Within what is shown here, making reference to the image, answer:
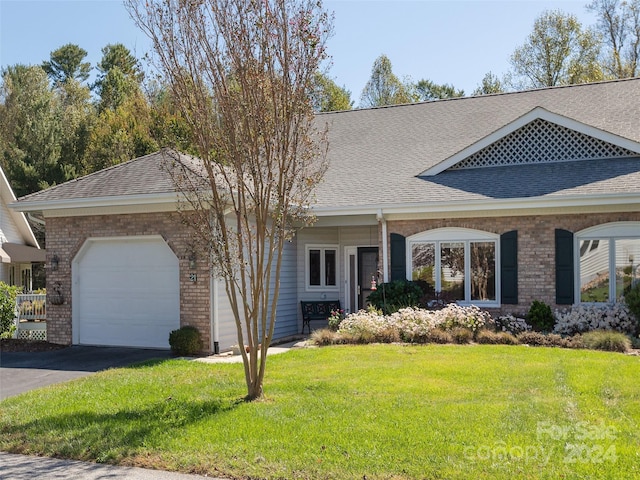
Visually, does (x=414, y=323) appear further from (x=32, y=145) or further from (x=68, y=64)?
(x=68, y=64)

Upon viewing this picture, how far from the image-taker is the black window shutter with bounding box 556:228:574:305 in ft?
45.2

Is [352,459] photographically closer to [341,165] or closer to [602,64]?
[341,165]

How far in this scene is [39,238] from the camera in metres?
34.7

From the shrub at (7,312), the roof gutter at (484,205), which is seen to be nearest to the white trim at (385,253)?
the roof gutter at (484,205)

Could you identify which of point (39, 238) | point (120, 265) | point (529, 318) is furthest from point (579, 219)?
point (39, 238)

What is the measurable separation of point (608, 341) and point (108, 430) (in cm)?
841

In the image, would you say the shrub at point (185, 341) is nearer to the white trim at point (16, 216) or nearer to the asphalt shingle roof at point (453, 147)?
the asphalt shingle roof at point (453, 147)

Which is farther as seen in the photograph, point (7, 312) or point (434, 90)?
point (434, 90)

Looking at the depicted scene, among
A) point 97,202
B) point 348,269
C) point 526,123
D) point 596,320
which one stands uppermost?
point 526,123

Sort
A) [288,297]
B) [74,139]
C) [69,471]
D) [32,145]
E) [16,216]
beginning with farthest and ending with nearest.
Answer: [74,139] → [32,145] → [16,216] → [288,297] → [69,471]

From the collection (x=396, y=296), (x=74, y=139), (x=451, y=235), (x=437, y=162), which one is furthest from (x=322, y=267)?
(x=74, y=139)

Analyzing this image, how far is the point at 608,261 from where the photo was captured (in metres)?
13.7

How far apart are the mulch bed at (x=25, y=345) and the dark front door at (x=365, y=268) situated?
23.0ft

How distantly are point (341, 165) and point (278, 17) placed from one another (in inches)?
412
